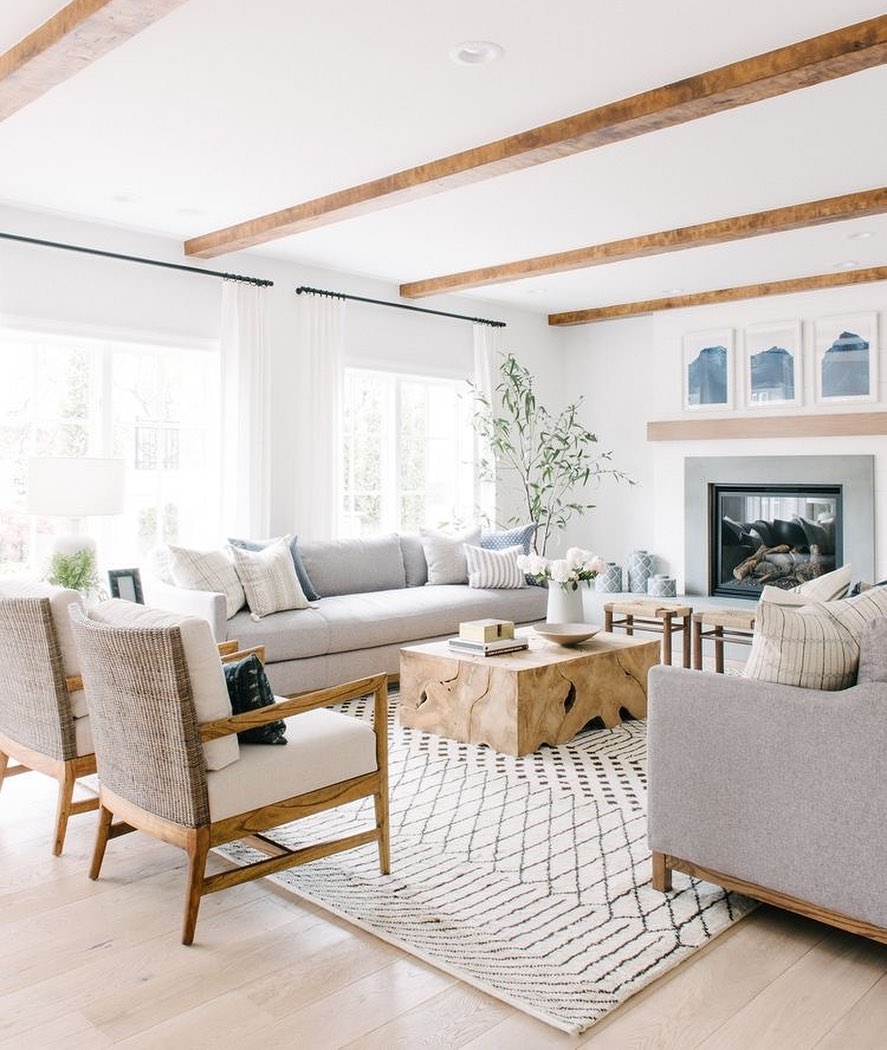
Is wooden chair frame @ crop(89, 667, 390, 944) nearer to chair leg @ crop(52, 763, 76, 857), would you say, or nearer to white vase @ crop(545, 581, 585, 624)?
chair leg @ crop(52, 763, 76, 857)

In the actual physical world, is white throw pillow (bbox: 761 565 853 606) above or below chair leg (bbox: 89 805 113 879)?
above

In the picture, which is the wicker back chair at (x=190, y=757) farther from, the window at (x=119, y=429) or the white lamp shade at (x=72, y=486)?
the window at (x=119, y=429)

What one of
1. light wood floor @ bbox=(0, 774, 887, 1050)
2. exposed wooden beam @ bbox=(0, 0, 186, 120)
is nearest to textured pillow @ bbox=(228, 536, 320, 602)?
exposed wooden beam @ bbox=(0, 0, 186, 120)

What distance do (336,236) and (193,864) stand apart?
416 cm

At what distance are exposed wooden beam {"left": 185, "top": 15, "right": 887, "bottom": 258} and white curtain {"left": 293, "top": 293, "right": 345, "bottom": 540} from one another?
126cm

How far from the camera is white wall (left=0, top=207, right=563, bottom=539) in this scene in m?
5.13

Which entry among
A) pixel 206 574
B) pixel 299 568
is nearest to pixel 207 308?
pixel 299 568

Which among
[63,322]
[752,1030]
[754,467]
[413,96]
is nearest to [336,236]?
[63,322]

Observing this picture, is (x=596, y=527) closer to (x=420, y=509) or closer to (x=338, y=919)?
(x=420, y=509)

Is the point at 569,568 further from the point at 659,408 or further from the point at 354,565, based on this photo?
the point at 659,408

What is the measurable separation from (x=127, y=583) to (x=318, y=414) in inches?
76.3

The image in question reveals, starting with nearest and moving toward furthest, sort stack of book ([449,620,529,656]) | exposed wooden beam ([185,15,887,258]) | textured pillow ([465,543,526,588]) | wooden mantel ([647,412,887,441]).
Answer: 1. exposed wooden beam ([185,15,887,258])
2. stack of book ([449,620,529,656])
3. textured pillow ([465,543,526,588])
4. wooden mantel ([647,412,887,441])

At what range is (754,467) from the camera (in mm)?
7285

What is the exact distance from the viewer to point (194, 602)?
479cm
